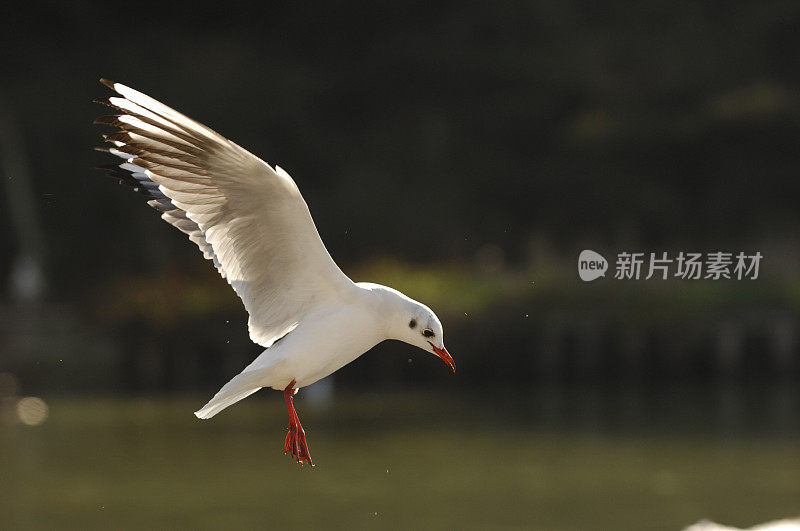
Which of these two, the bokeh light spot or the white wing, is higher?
the bokeh light spot

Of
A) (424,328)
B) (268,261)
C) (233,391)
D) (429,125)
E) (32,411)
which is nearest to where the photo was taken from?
(424,328)

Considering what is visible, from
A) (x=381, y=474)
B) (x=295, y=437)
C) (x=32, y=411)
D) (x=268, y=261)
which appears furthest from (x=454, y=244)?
(x=295, y=437)

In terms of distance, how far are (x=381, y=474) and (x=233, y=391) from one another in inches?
220

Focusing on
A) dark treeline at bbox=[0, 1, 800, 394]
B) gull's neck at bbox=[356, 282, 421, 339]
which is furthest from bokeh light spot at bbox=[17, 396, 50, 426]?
gull's neck at bbox=[356, 282, 421, 339]

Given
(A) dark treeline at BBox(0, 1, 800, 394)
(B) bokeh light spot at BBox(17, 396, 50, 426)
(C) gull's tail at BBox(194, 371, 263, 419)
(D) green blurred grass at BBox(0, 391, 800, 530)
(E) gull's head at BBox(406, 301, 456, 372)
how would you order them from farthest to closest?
(A) dark treeline at BBox(0, 1, 800, 394), (B) bokeh light spot at BBox(17, 396, 50, 426), (D) green blurred grass at BBox(0, 391, 800, 530), (C) gull's tail at BBox(194, 371, 263, 419), (E) gull's head at BBox(406, 301, 456, 372)

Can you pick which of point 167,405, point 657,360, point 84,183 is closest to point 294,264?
point 167,405

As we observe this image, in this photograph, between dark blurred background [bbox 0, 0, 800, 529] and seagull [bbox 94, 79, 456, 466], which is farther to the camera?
dark blurred background [bbox 0, 0, 800, 529]

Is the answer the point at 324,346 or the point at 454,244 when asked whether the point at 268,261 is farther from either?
the point at 454,244

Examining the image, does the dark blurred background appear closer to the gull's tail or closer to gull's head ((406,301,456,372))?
the gull's tail

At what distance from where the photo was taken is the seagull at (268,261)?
2971 mm

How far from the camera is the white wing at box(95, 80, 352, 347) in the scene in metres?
2.99

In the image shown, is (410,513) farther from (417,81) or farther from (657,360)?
(417,81)

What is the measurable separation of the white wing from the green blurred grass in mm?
4135

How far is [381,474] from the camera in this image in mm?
8539
